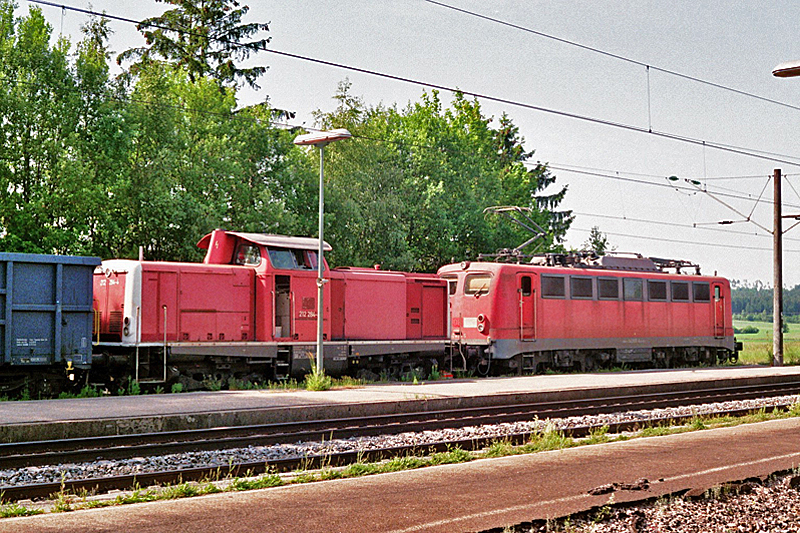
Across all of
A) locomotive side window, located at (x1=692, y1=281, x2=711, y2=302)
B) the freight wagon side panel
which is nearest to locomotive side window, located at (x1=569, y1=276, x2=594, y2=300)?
locomotive side window, located at (x1=692, y1=281, x2=711, y2=302)

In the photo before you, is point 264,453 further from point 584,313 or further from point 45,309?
point 584,313

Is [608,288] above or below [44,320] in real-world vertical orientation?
above

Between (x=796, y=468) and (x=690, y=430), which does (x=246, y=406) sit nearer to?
(x=690, y=430)

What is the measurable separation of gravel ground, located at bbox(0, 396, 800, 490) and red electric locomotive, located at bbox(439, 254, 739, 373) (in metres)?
9.34

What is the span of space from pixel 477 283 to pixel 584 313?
4213mm

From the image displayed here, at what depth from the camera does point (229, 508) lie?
7961 millimetres

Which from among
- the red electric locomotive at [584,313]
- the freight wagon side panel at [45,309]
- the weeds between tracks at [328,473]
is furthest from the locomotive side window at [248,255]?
Result: the weeds between tracks at [328,473]

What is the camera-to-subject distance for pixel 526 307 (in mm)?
26500

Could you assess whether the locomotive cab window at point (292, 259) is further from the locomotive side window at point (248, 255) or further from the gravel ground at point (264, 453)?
the gravel ground at point (264, 453)

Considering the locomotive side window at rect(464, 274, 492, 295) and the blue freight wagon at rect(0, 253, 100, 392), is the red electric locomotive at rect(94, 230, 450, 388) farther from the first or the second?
the locomotive side window at rect(464, 274, 492, 295)

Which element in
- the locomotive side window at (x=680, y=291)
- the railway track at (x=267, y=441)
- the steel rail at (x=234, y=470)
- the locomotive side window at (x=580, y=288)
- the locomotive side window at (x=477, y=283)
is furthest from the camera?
the locomotive side window at (x=680, y=291)

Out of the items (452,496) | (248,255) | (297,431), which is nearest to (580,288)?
(248,255)

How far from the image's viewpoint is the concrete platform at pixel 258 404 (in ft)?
42.6

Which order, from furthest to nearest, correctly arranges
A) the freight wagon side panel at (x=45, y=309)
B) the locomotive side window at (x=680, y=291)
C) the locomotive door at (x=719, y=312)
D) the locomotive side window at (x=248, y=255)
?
the locomotive door at (x=719, y=312) < the locomotive side window at (x=680, y=291) < the locomotive side window at (x=248, y=255) < the freight wagon side panel at (x=45, y=309)
